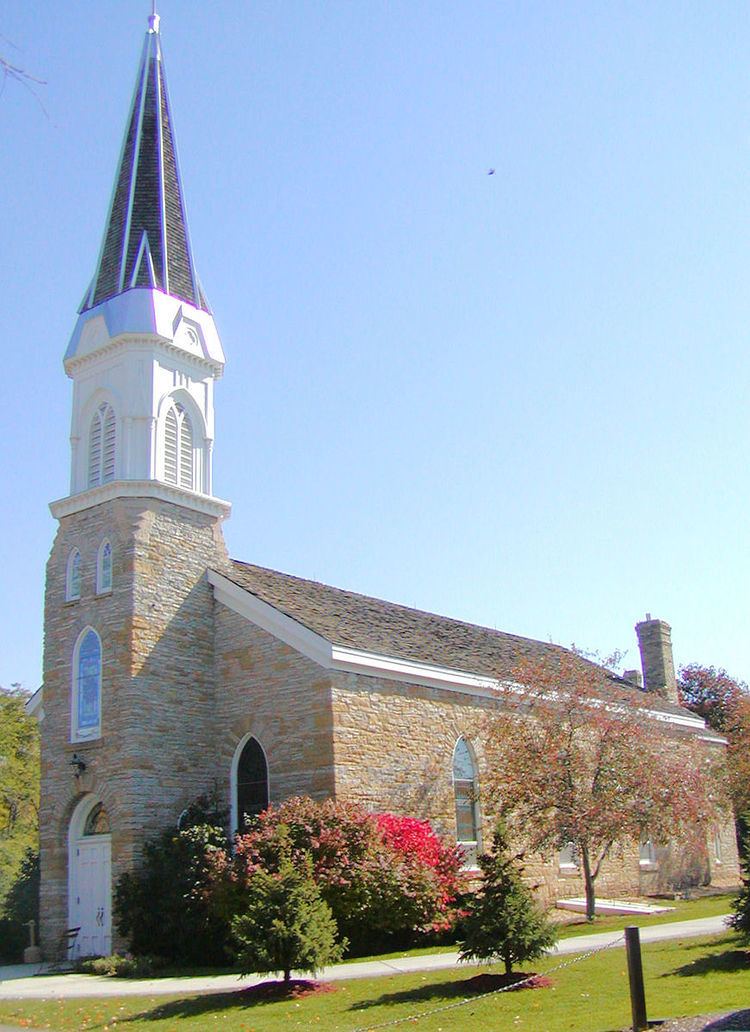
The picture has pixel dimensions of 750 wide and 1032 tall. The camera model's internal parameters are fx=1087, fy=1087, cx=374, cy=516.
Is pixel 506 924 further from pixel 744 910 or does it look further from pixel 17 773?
pixel 17 773

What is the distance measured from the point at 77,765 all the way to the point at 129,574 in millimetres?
4189

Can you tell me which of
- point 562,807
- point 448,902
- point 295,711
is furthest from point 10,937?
point 562,807

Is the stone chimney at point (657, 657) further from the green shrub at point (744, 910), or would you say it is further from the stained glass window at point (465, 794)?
the green shrub at point (744, 910)

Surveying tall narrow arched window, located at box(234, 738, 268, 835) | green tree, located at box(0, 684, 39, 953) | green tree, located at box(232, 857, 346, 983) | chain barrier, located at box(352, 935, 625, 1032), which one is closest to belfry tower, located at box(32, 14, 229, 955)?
tall narrow arched window, located at box(234, 738, 268, 835)

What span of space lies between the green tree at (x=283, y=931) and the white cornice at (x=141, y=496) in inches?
432

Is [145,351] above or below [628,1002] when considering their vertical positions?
above

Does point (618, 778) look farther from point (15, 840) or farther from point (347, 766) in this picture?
point (15, 840)

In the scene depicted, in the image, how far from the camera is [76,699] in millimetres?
23844

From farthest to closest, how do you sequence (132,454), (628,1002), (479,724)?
(479,724)
(132,454)
(628,1002)

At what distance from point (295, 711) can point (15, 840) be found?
61.2 ft

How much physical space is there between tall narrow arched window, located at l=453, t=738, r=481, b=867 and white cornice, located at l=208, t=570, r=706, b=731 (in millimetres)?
1531

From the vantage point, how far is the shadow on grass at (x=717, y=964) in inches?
546

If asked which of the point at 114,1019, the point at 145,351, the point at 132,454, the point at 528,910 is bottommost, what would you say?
the point at 114,1019

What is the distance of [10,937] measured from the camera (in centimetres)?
2416
